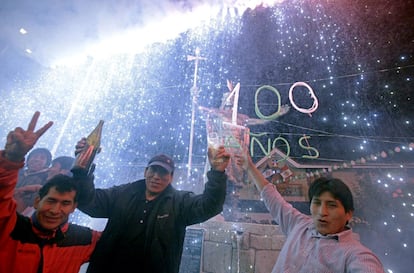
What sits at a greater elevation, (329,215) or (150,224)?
(329,215)

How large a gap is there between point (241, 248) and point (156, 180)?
4.74m

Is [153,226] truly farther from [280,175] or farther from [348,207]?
[280,175]

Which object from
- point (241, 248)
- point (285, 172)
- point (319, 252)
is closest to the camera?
point (319, 252)

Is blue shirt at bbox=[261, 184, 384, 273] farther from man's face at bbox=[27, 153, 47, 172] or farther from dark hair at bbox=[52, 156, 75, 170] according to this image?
man's face at bbox=[27, 153, 47, 172]

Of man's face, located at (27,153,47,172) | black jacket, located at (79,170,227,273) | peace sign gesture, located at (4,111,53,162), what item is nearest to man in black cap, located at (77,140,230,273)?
black jacket, located at (79,170,227,273)

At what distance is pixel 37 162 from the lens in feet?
15.0

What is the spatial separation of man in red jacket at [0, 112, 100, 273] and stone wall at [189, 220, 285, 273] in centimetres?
459

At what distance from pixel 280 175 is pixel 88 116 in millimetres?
21034

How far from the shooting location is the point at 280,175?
10.9 meters

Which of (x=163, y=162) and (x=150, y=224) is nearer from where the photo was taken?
(x=150, y=224)

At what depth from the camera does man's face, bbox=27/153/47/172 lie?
177 inches

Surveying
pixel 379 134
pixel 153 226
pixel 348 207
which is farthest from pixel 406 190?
pixel 153 226

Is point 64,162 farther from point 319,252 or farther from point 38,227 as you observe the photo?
point 319,252

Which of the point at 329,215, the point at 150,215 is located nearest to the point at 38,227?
the point at 150,215
